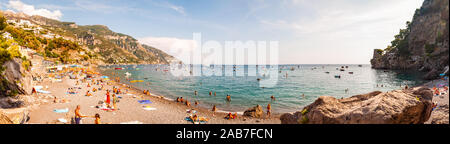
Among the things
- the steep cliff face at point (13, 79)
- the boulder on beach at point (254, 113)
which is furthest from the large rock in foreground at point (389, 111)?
the steep cliff face at point (13, 79)

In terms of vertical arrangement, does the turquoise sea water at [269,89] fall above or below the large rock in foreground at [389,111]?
below

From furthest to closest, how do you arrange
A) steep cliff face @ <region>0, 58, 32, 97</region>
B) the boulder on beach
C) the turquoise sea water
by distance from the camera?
the turquoise sea water
the boulder on beach
steep cliff face @ <region>0, 58, 32, 97</region>

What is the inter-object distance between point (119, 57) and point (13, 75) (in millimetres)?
195987

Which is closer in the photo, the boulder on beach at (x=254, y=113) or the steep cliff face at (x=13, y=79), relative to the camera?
the steep cliff face at (x=13, y=79)

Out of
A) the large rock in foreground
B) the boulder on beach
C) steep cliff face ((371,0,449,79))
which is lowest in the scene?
the boulder on beach

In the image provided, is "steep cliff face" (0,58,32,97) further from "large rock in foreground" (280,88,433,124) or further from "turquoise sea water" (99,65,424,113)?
"large rock in foreground" (280,88,433,124)

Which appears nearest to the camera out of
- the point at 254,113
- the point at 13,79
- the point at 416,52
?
the point at 13,79

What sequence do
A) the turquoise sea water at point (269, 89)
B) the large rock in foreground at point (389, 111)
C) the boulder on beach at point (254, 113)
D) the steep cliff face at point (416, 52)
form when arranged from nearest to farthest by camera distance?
the large rock in foreground at point (389, 111) < the boulder on beach at point (254, 113) < the turquoise sea water at point (269, 89) < the steep cliff face at point (416, 52)

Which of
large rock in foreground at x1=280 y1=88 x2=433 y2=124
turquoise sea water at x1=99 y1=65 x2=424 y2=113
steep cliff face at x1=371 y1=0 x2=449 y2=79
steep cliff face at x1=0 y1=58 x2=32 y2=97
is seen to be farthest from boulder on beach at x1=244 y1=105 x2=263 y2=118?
steep cliff face at x1=371 y1=0 x2=449 y2=79

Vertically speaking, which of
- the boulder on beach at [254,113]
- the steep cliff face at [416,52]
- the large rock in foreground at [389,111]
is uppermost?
the steep cliff face at [416,52]

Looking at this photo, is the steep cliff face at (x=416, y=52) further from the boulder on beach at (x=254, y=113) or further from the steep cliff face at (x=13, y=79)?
the steep cliff face at (x=13, y=79)

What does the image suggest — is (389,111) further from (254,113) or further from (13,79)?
(13,79)

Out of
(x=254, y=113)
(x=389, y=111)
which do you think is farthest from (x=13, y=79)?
(x=389, y=111)
